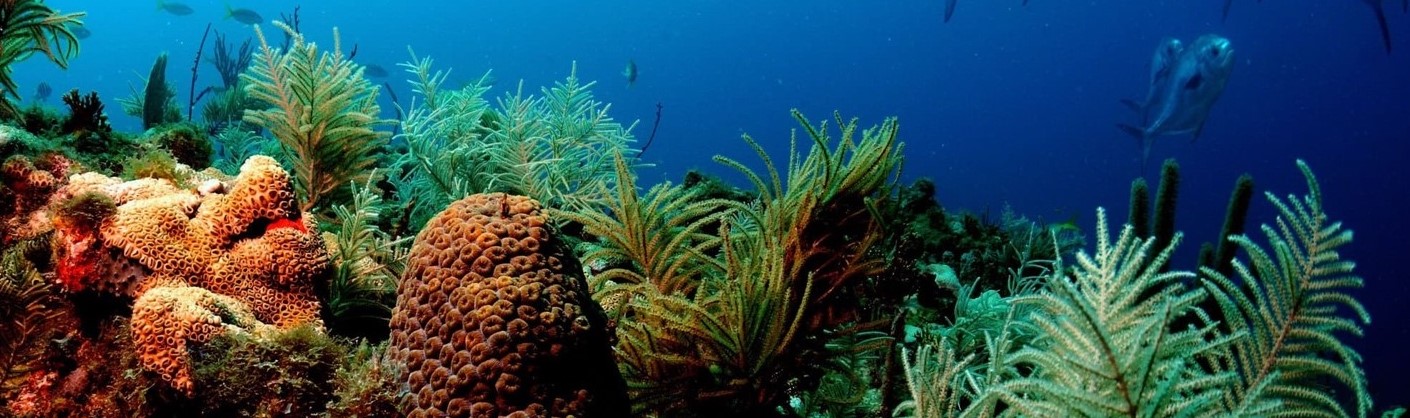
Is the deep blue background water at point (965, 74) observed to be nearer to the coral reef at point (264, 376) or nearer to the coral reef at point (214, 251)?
the coral reef at point (214, 251)

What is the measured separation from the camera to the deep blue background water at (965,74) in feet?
273

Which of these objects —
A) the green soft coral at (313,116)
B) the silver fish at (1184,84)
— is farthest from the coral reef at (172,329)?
the silver fish at (1184,84)

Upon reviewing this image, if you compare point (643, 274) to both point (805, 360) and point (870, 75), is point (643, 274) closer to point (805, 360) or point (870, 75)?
point (805, 360)

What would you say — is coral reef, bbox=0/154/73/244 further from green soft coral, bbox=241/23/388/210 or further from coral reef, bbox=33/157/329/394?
green soft coral, bbox=241/23/388/210

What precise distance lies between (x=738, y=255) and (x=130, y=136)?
397 cm

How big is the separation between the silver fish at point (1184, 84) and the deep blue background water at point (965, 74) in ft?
176

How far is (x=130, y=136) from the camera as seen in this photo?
4617mm

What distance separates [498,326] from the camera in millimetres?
2154

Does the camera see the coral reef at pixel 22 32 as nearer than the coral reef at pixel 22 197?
No

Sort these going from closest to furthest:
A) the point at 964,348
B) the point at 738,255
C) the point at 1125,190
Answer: the point at 738,255 < the point at 964,348 < the point at 1125,190

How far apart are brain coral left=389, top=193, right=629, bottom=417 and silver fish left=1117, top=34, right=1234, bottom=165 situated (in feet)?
39.0

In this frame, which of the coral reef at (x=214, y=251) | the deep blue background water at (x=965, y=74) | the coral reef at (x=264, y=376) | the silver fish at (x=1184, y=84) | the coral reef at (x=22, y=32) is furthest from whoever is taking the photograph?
the deep blue background water at (x=965, y=74)

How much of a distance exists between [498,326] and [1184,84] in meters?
13.7

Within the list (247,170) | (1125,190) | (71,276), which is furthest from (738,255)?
(1125,190)
